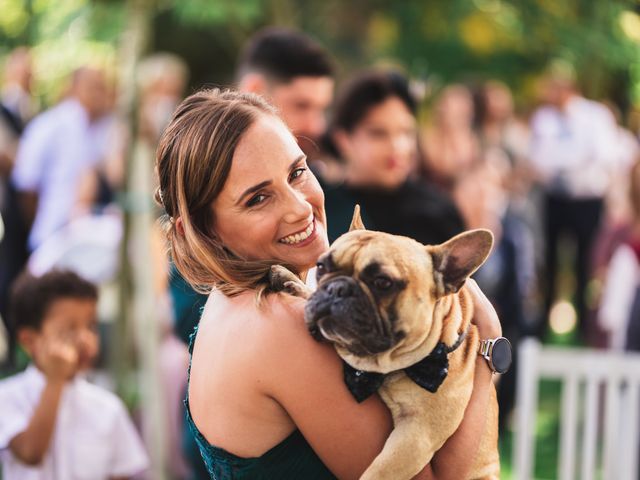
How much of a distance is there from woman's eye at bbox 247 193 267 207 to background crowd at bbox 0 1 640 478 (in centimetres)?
47

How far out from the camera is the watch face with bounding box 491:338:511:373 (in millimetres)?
2088

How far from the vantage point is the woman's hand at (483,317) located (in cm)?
215

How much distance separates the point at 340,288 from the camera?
6.27 ft

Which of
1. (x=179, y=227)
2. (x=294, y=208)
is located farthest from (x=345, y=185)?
(x=294, y=208)

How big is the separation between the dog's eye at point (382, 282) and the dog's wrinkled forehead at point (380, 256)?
2cm

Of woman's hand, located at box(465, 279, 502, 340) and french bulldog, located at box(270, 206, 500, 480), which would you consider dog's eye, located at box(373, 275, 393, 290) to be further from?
woman's hand, located at box(465, 279, 502, 340)

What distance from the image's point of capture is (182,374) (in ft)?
17.8

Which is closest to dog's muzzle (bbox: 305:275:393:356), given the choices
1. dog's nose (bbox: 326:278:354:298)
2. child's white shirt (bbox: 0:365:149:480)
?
Result: dog's nose (bbox: 326:278:354:298)

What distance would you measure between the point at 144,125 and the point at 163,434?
7.13ft

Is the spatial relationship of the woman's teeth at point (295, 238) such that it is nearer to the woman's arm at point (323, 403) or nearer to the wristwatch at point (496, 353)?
the woman's arm at point (323, 403)

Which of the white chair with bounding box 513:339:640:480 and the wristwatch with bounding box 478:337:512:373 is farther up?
the wristwatch with bounding box 478:337:512:373

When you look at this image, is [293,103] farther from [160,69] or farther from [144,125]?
[160,69]

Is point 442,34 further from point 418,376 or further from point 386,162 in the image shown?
point 418,376

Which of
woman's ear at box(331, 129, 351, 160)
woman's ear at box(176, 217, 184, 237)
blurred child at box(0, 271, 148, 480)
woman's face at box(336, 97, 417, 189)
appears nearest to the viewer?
woman's ear at box(176, 217, 184, 237)
